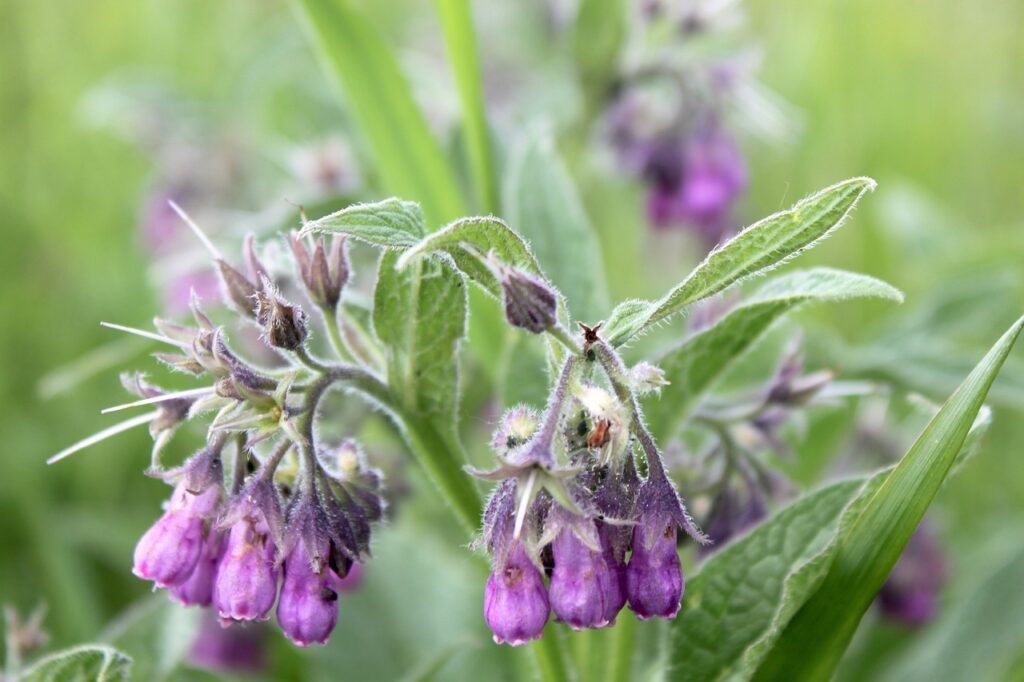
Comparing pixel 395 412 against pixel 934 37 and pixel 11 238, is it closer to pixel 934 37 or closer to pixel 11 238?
pixel 11 238

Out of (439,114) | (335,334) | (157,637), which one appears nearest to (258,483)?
(335,334)

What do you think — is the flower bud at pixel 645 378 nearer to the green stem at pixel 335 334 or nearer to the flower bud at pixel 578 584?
the flower bud at pixel 578 584

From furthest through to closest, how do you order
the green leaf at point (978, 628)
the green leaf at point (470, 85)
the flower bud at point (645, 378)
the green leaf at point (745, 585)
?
the green leaf at point (978, 628) → the green leaf at point (470, 85) → the green leaf at point (745, 585) → the flower bud at point (645, 378)

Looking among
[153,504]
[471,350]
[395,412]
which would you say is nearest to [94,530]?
[153,504]

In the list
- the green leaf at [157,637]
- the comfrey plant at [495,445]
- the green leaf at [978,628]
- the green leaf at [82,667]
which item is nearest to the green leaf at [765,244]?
the comfrey plant at [495,445]

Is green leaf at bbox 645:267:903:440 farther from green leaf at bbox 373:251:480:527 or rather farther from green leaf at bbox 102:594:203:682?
green leaf at bbox 102:594:203:682

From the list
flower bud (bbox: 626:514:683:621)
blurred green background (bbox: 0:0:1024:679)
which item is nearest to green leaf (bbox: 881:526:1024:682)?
blurred green background (bbox: 0:0:1024:679)
